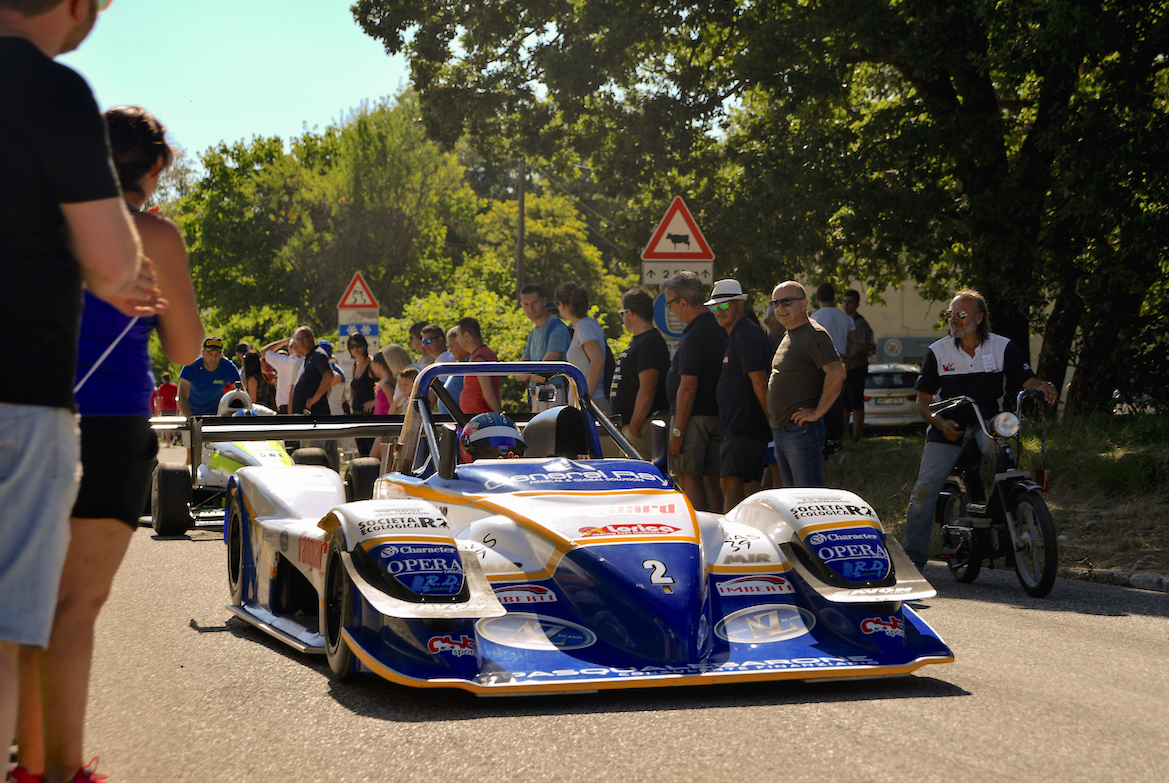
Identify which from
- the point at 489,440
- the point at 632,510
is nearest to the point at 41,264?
the point at 632,510

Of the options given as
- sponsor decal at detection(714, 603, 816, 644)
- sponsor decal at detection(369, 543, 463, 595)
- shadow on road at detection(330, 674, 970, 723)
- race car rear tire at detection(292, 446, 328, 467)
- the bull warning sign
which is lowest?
shadow on road at detection(330, 674, 970, 723)

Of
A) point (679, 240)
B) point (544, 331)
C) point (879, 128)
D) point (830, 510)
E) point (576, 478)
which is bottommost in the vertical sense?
point (830, 510)

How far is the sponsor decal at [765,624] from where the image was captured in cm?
547

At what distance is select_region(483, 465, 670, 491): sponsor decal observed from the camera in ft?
20.3

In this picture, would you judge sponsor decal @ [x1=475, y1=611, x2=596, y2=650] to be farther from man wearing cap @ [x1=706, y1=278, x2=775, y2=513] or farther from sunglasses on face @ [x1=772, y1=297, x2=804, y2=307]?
sunglasses on face @ [x1=772, y1=297, x2=804, y2=307]

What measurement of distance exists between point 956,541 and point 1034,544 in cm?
77

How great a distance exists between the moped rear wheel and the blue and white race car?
111 inches

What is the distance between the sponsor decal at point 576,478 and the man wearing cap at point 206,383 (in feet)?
26.0

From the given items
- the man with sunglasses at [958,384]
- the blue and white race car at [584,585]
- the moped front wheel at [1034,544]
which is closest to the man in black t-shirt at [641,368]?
the man with sunglasses at [958,384]

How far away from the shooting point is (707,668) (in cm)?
510

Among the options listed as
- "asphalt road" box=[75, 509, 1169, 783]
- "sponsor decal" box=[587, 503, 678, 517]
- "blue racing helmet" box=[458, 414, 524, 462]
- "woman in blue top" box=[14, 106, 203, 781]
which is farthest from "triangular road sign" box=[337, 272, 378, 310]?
"woman in blue top" box=[14, 106, 203, 781]

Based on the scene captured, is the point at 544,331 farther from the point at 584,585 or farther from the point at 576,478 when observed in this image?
the point at 584,585

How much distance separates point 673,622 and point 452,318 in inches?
1123

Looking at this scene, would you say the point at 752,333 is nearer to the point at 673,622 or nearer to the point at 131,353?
the point at 673,622
